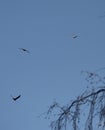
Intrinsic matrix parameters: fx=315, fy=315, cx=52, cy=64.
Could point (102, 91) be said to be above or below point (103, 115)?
above

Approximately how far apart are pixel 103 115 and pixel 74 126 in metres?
0.25

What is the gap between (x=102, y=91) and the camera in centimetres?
232

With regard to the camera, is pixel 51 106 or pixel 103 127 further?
pixel 51 106

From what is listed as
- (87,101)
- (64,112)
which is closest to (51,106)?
(64,112)

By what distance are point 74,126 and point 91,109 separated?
18 cm

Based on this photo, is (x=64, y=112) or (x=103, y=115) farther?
(x=64, y=112)

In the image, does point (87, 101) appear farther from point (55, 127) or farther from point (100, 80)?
point (55, 127)

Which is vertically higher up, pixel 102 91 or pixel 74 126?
pixel 102 91

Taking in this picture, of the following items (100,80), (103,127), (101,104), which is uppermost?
(100,80)

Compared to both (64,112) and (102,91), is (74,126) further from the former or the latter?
(102,91)

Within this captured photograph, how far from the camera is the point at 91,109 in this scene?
90.7 inches

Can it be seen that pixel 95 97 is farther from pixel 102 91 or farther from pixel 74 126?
pixel 74 126

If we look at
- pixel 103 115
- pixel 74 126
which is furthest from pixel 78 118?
pixel 103 115

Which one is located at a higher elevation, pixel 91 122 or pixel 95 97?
pixel 95 97
